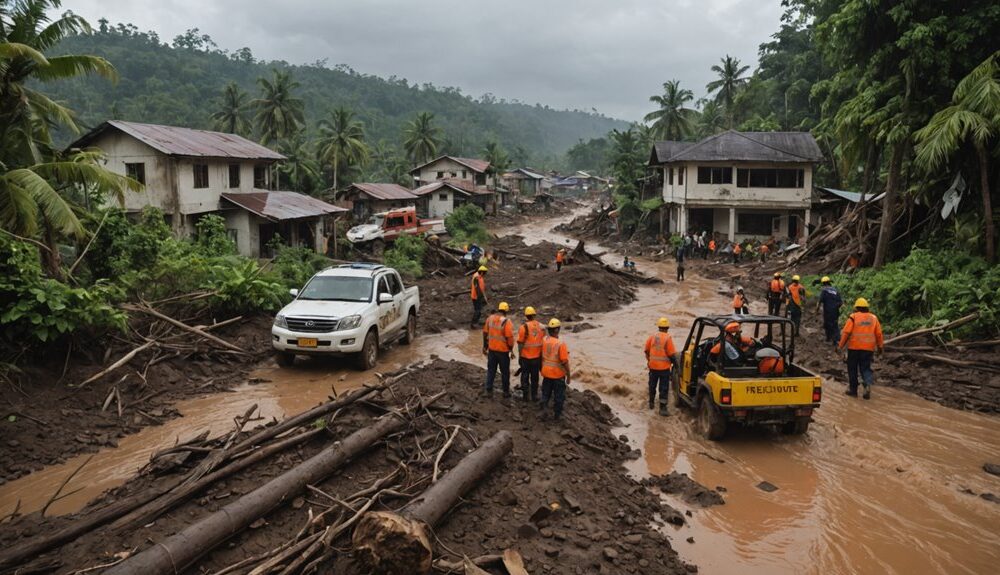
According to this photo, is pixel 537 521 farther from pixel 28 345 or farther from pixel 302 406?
pixel 28 345

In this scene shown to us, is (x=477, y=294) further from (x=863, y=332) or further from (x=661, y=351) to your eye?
(x=863, y=332)

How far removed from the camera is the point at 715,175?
3572 centimetres

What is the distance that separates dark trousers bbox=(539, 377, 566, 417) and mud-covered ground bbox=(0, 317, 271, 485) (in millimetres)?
5913

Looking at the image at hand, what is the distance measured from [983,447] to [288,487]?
982cm

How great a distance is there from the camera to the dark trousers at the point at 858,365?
11445 millimetres

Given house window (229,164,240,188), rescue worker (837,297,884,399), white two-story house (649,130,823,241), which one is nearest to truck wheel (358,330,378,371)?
rescue worker (837,297,884,399)

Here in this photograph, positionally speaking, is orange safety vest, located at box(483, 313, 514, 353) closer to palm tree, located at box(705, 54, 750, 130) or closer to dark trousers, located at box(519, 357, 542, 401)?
dark trousers, located at box(519, 357, 542, 401)

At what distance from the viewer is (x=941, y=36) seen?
1747 cm

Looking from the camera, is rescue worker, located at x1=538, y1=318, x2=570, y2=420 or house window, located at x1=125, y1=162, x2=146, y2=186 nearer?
rescue worker, located at x1=538, y1=318, x2=570, y2=420

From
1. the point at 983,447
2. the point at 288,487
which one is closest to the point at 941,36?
the point at 983,447

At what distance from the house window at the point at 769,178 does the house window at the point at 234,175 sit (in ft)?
84.2

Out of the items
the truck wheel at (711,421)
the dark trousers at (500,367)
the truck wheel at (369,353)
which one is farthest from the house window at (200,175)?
the truck wheel at (711,421)

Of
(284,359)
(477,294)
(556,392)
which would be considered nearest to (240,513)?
(556,392)

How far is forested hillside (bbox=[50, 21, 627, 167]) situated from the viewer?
66.5m
